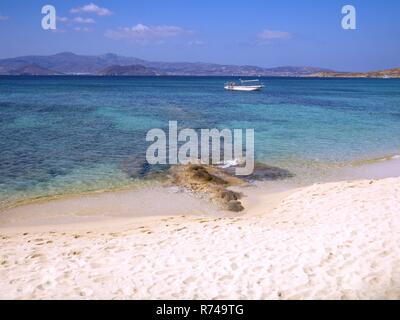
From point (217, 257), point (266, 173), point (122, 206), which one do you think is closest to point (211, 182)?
point (266, 173)

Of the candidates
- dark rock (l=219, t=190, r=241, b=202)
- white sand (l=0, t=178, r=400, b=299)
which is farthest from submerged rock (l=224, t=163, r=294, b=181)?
white sand (l=0, t=178, r=400, b=299)

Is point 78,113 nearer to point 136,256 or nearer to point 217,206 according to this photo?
point 217,206

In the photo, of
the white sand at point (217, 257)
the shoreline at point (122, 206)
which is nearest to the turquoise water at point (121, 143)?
the shoreline at point (122, 206)

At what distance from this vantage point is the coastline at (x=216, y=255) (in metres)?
6.13

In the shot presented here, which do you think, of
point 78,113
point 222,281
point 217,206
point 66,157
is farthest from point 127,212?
point 78,113

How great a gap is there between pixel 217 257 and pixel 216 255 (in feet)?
0.35

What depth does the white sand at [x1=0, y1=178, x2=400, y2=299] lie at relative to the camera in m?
6.12

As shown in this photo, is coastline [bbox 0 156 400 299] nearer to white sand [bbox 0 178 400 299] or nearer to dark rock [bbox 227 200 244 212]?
white sand [bbox 0 178 400 299]

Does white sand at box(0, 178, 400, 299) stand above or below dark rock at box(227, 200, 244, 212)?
above

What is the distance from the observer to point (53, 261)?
292 inches

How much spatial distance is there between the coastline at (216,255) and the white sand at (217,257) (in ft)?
0.06

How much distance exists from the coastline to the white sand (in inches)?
0.7

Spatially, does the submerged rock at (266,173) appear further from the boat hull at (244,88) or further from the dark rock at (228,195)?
the boat hull at (244,88)
